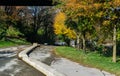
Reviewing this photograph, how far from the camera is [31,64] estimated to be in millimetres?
24172

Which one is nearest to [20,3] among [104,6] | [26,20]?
[104,6]

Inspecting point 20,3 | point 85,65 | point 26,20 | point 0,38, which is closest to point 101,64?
point 85,65

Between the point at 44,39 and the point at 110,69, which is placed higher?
the point at 110,69

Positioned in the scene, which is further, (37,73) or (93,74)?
(37,73)

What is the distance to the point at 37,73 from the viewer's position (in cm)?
2017

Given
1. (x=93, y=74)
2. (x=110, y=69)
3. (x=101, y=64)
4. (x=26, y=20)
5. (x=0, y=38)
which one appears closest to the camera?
(x=93, y=74)

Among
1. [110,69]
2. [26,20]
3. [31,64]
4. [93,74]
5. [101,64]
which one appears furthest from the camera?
[26,20]

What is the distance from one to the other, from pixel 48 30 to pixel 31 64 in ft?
199

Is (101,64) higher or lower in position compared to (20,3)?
lower

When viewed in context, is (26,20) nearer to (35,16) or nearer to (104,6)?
(35,16)

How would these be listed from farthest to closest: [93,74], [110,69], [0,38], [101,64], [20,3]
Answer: [0,38], [20,3], [101,64], [110,69], [93,74]

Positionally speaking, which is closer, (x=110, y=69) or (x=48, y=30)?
(x=110, y=69)

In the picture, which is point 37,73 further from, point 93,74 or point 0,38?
point 0,38

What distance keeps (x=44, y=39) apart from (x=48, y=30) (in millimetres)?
3190
